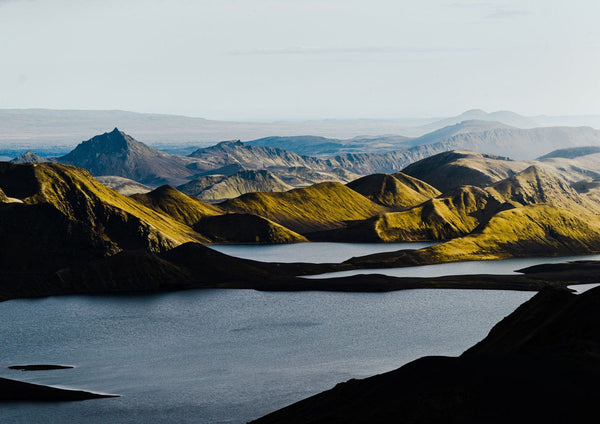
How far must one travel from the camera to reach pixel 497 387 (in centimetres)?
7088

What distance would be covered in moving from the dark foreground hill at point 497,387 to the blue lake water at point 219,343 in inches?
683

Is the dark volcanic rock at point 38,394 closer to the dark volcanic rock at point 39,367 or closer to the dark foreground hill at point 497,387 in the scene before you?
the dark volcanic rock at point 39,367

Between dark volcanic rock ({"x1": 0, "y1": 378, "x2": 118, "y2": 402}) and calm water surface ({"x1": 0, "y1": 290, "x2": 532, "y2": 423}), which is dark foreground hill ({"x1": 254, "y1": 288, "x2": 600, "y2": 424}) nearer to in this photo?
calm water surface ({"x1": 0, "y1": 290, "x2": 532, "y2": 423})

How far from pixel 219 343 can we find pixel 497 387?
7028 cm

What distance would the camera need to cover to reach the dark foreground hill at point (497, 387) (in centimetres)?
6719

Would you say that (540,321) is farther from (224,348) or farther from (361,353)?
(224,348)

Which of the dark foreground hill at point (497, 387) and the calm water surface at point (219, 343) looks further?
→ the calm water surface at point (219, 343)

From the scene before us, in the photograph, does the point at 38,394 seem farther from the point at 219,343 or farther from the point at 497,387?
the point at 497,387

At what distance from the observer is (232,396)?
9931cm

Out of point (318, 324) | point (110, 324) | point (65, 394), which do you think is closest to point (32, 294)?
point (110, 324)

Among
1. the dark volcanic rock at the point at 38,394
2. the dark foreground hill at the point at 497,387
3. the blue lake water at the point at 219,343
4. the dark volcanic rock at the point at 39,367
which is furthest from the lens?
the dark volcanic rock at the point at 39,367

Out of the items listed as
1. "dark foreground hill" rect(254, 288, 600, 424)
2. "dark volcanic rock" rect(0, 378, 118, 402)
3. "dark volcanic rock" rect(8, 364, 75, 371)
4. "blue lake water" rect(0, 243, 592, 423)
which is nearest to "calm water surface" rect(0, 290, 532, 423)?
"blue lake water" rect(0, 243, 592, 423)

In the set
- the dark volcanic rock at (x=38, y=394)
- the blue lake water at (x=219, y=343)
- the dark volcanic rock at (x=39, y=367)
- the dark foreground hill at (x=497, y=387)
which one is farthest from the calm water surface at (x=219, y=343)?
the dark foreground hill at (x=497, y=387)

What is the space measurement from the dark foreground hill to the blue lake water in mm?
17354
